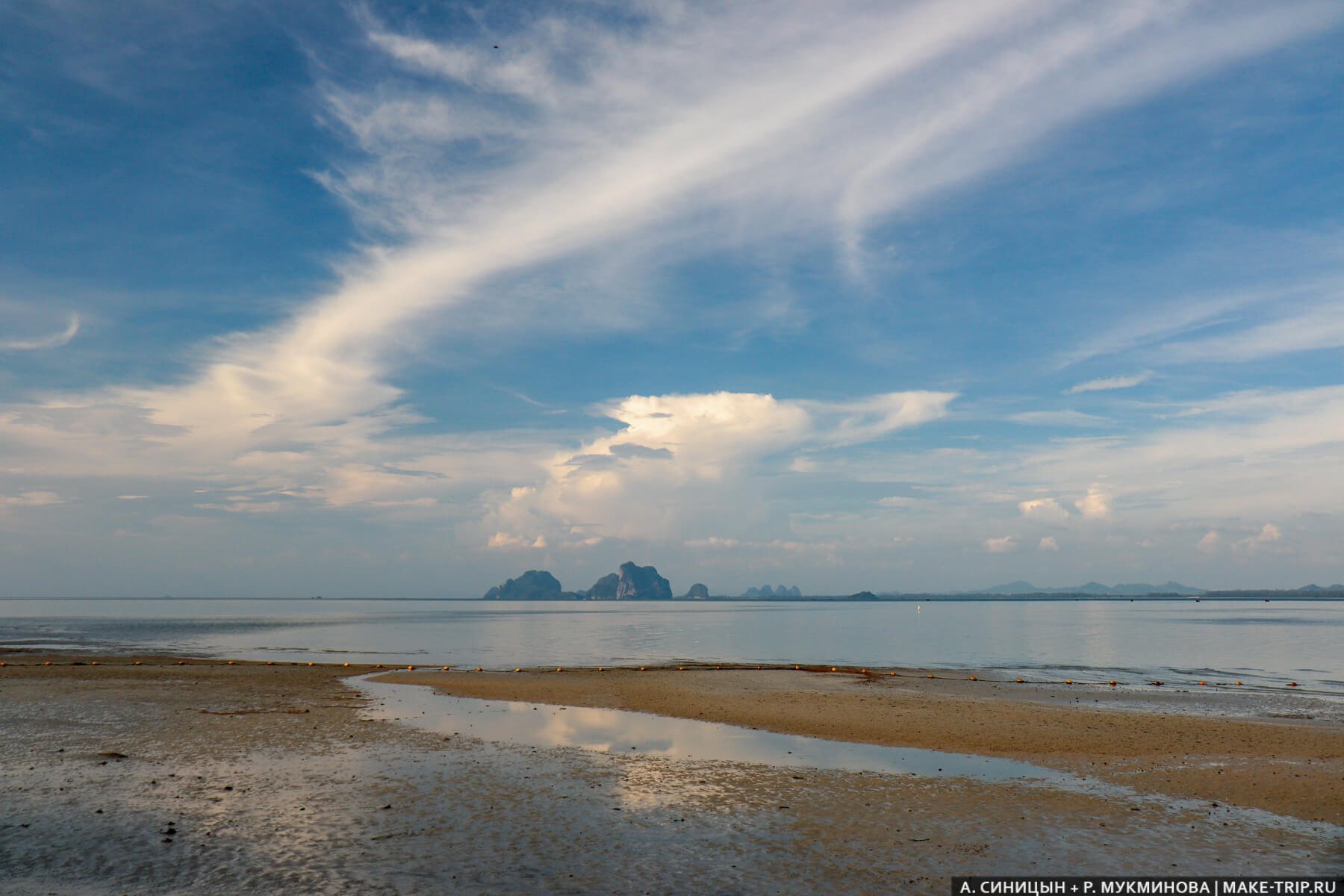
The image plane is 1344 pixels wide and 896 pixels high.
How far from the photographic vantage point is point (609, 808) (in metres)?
17.2

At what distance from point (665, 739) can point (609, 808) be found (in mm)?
9316

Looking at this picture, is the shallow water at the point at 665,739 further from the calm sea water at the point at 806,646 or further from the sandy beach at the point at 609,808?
the calm sea water at the point at 806,646

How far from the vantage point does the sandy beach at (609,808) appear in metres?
13.2

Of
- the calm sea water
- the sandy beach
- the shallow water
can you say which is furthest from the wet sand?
the calm sea water

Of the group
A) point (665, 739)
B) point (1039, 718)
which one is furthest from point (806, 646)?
point (665, 739)

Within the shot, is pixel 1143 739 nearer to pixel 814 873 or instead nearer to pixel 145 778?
pixel 814 873

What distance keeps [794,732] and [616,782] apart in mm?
10484

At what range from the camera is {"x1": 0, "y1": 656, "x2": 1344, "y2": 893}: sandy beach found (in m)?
13.2

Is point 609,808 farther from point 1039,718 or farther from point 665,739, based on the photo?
point 1039,718

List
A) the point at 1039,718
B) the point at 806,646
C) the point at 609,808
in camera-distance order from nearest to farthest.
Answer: the point at 609,808 → the point at 1039,718 → the point at 806,646

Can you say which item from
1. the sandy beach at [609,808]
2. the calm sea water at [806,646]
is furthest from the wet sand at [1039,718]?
the calm sea water at [806,646]

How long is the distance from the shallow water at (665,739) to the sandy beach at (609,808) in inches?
42.9

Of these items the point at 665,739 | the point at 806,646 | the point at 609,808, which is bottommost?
the point at 806,646

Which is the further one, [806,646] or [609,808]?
[806,646]
